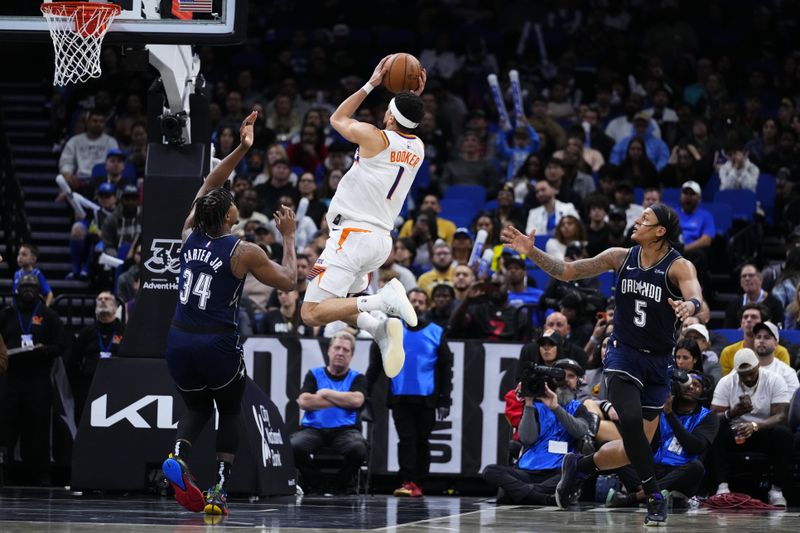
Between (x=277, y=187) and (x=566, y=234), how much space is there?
4.55 meters

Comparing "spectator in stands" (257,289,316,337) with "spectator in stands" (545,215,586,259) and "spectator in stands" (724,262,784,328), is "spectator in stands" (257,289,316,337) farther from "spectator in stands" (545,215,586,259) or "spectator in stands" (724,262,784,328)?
"spectator in stands" (724,262,784,328)

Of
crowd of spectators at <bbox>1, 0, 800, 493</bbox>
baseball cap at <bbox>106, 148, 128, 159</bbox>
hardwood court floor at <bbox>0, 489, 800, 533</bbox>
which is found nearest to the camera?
hardwood court floor at <bbox>0, 489, 800, 533</bbox>

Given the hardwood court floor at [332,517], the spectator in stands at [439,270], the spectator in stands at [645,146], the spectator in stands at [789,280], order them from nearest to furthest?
the hardwood court floor at [332,517] < the spectator in stands at [789,280] < the spectator in stands at [439,270] < the spectator in stands at [645,146]

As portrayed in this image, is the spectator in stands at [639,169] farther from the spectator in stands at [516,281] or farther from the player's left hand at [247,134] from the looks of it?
the player's left hand at [247,134]

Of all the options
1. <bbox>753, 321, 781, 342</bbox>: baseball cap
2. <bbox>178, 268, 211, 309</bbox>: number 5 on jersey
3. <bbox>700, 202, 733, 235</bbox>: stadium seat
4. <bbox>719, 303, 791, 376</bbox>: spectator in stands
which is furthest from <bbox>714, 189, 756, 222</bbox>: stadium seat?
<bbox>178, 268, 211, 309</bbox>: number 5 on jersey

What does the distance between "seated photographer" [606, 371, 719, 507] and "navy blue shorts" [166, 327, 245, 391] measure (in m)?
4.31

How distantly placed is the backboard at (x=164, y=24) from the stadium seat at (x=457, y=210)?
8.25m

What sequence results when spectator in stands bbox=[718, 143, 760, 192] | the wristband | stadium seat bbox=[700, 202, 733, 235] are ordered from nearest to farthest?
1. the wristband
2. stadium seat bbox=[700, 202, 733, 235]
3. spectator in stands bbox=[718, 143, 760, 192]

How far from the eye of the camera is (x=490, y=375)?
15422mm

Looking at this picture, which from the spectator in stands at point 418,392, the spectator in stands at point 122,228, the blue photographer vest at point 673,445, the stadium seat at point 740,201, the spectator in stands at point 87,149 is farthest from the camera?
the spectator in stands at point 87,149

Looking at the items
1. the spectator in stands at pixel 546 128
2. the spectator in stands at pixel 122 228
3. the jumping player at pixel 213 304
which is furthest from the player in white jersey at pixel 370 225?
the spectator in stands at pixel 546 128

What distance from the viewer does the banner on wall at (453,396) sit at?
15367mm

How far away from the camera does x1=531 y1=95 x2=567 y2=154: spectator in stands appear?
20375 millimetres

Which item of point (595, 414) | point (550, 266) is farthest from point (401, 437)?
point (550, 266)
